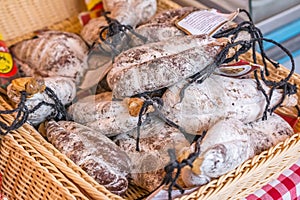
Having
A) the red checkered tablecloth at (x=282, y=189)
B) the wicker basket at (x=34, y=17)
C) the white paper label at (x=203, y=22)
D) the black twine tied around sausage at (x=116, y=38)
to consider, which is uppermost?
the white paper label at (x=203, y=22)

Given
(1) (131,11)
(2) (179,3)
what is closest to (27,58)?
(1) (131,11)

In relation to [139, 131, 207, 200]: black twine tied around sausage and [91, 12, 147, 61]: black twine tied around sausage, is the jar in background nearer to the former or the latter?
[91, 12, 147, 61]: black twine tied around sausage

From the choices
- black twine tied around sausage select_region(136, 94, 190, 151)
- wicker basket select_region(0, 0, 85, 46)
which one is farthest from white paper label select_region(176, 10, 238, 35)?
wicker basket select_region(0, 0, 85, 46)

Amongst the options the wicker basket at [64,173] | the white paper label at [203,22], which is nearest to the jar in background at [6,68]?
the wicker basket at [64,173]

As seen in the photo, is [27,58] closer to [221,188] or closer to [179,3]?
[179,3]

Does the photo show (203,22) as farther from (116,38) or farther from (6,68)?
(6,68)

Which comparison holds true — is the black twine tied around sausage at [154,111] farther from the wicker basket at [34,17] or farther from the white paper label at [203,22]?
the wicker basket at [34,17]

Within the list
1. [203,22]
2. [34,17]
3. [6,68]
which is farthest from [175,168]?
[34,17]
